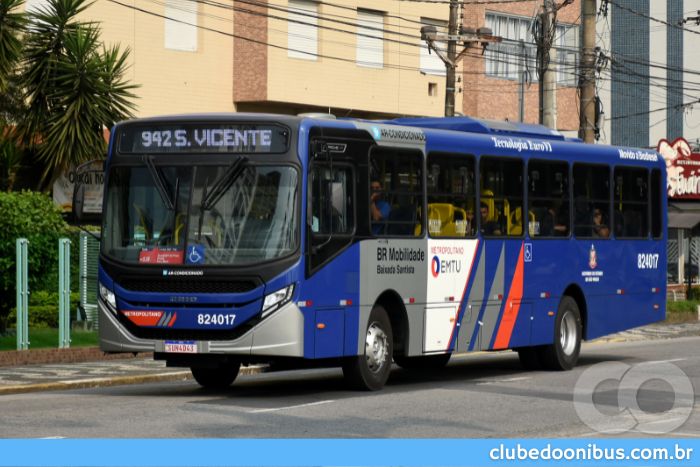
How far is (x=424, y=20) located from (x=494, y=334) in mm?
23765

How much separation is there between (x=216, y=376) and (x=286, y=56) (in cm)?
2118

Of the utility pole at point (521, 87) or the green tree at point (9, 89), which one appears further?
the utility pole at point (521, 87)

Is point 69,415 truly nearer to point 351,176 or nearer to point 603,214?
point 351,176

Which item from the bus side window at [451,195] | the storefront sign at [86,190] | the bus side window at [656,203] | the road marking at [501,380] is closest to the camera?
the bus side window at [451,195]

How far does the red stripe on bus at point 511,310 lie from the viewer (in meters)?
20.4

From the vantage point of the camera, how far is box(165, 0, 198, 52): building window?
37406mm

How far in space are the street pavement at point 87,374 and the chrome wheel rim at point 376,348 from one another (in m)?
4.02

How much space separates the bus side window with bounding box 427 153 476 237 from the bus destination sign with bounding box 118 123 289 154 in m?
2.85

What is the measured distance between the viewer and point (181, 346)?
16609 mm

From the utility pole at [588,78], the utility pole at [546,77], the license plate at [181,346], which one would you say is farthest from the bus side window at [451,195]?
the utility pole at [588,78]

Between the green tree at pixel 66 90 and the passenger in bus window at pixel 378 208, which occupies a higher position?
the green tree at pixel 66 90

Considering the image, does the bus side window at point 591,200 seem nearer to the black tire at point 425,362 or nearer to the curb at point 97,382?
the black tire at point 425,362

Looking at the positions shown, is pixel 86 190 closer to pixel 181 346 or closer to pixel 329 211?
pixel 329 211

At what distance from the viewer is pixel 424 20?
4291 centimetres
